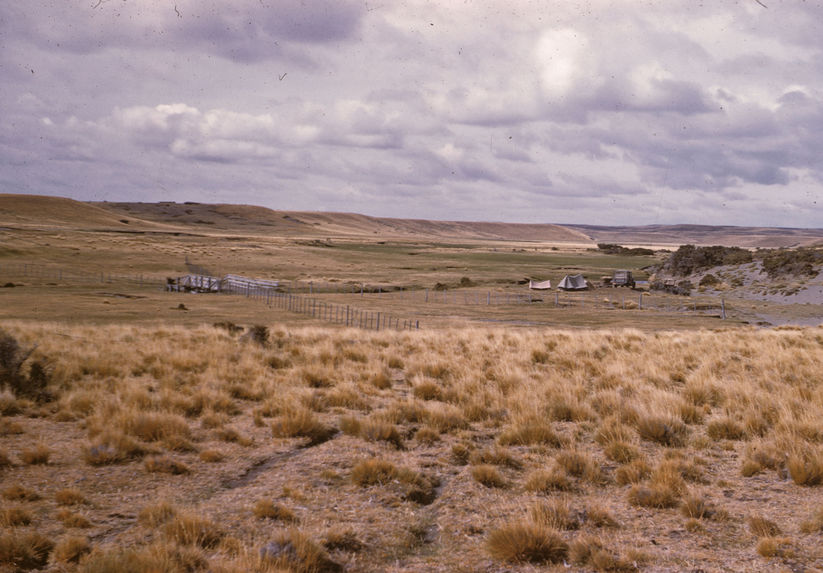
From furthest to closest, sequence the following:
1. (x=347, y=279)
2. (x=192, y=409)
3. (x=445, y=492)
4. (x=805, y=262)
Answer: (x=347, y=279) < (x=805, y=262) < (x=192, y=409) < (x=445, y=492)

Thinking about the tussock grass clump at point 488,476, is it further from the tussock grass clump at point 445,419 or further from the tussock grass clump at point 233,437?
the tussock grass clump at point 233,437

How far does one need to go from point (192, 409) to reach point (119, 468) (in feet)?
10.1

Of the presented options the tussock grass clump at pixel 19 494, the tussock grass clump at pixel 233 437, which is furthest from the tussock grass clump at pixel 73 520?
the tussock grass clump at pixel 233 437

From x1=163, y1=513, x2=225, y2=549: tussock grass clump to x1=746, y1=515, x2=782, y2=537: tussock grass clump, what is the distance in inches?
222

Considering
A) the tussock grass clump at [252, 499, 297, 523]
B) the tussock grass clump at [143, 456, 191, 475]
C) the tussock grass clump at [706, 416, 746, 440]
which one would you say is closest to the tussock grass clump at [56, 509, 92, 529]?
the tussock grass clump at [143, 456, 191, 475]

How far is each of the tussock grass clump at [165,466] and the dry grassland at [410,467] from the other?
1.2 inches

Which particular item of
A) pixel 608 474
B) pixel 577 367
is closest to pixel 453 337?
pixel 577 367

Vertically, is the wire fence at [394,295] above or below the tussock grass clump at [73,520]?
below

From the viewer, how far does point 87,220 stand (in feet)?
593

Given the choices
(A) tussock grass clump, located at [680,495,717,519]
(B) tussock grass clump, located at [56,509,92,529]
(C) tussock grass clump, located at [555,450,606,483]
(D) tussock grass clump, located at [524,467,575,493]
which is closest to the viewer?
(B) tussock grass clump, located at [56,509,92,529]

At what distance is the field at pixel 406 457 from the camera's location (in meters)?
6.31

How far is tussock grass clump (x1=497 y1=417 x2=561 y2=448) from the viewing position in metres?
9.96

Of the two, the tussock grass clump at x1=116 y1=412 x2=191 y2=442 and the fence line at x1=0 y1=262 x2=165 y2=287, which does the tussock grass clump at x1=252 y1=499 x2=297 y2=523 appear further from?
the fence line at x1=0 y1=262 x2=165 y2=287

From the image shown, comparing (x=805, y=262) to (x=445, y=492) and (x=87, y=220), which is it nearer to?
(x=445, y=492)
